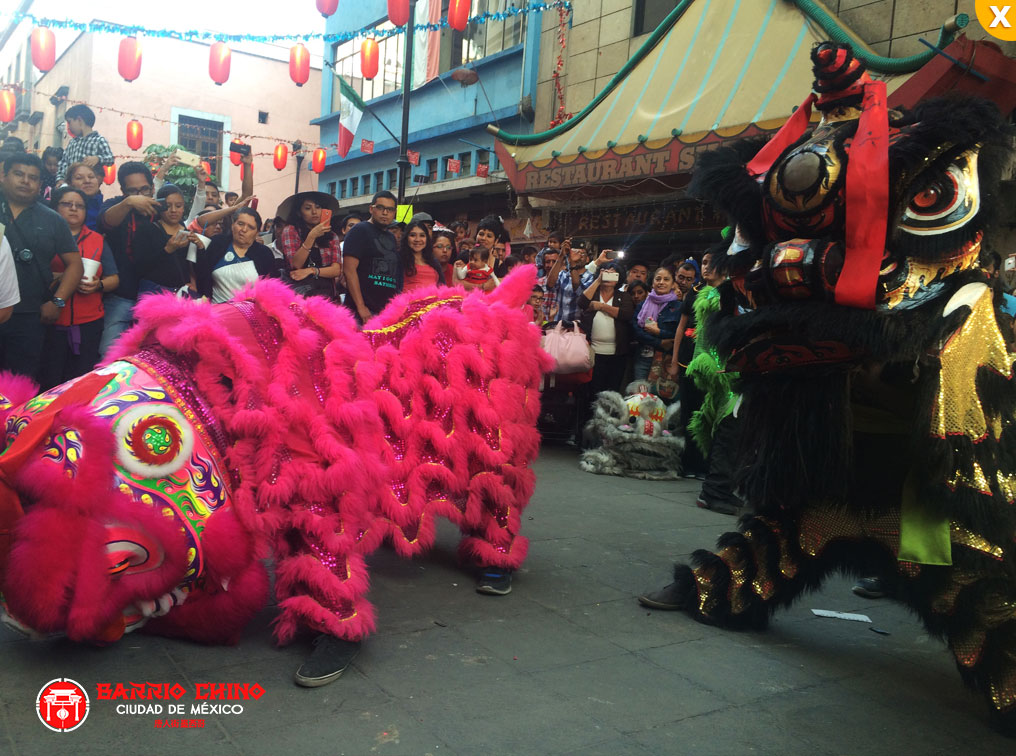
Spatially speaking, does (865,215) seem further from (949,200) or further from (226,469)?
(226,469)

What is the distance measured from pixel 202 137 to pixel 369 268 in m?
22.9

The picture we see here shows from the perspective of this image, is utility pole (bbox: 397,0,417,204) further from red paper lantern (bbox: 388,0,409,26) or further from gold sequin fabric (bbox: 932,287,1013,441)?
gold sequin fabric (bbox: 932,287,1013,441)

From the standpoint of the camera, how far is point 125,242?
16.3 feet

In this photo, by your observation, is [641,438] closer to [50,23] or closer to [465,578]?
[465,578]

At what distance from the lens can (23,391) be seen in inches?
86.0

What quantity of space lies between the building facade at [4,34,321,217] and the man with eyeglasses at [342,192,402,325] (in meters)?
19.2

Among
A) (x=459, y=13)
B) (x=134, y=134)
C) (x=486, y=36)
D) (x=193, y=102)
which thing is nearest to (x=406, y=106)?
(x=459, y=13)

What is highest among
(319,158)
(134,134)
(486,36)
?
(486,36)

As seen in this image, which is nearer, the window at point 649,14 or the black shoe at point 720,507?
the black shoe at point 720,507

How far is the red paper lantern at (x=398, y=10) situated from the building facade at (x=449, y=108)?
211 cm

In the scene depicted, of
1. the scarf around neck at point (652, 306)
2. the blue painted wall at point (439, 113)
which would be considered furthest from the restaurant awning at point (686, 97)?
the blue painted wall at point (439, 113)

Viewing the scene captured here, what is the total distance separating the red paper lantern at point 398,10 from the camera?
1018cm

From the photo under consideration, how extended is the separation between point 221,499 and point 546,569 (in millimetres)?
1751

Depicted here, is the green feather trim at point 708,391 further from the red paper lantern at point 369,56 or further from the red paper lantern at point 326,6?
the red paper lantern at point 369,56
